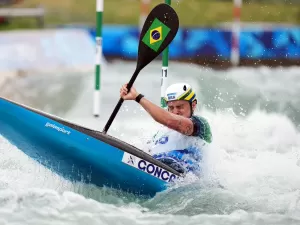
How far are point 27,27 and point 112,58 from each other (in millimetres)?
3904

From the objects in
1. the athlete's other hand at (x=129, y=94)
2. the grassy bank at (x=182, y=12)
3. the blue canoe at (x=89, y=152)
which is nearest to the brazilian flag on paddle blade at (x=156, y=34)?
the athlete's other hand at (x=129, y=94)

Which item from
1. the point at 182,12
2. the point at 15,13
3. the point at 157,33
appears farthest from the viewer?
the point at 182,12

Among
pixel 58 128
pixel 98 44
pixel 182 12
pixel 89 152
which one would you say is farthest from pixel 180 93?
pixel 182 12

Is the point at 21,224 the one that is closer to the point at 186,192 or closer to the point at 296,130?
the point at 186,192

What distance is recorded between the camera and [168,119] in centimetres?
598

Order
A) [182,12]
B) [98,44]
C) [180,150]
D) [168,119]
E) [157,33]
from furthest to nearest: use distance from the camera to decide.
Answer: [182,12], [98,44], [157,33], [180,150], [168,119]

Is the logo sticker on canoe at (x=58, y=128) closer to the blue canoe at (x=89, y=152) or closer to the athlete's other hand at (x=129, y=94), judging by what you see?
the blue canoe at (x=89, y=152)

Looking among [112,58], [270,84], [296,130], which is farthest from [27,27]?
[296,130]

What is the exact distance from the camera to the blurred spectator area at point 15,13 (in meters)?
18.0

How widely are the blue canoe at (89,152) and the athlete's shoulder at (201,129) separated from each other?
354 millimetres

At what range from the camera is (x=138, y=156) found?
236 inches

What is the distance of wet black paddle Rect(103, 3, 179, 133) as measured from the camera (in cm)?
659

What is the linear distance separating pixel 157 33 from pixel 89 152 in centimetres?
119

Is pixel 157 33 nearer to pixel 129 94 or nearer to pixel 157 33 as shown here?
pixel 157 33
